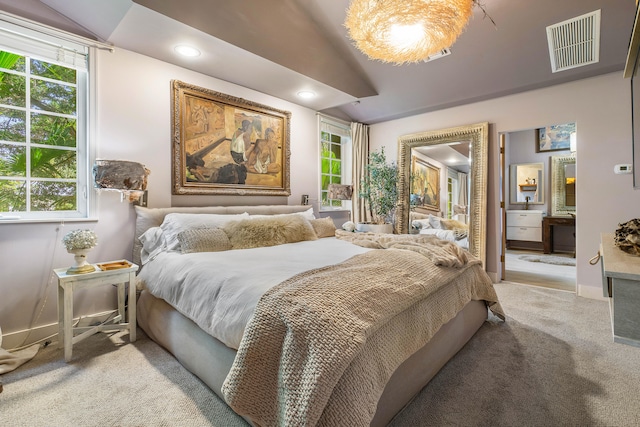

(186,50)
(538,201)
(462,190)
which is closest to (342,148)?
(462,190)

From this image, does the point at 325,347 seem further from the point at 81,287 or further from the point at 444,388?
the point at 81,287

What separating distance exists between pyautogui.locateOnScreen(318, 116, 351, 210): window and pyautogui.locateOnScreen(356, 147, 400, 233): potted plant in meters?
0.37

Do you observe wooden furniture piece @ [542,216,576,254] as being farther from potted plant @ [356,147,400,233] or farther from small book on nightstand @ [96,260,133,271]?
small book on nightstand @ [96,260,133,271]

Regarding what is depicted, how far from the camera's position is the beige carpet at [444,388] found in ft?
4.84

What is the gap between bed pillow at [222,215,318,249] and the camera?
267cm

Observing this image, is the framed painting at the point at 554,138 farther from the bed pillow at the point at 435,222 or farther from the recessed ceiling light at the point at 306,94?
the recessed ceiling light at the point at 306,94

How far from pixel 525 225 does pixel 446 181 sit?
330 cm

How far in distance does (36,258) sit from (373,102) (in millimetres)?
4432

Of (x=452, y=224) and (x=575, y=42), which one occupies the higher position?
(x=575, y=42)

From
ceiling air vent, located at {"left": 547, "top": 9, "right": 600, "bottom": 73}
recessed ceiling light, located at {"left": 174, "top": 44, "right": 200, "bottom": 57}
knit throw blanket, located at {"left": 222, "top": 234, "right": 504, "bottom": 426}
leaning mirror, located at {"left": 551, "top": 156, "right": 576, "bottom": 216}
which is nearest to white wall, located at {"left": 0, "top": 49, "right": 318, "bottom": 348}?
recessed ceiling light, located at {"left": 174, "top": 44, "right": 200, "bottom": 57}

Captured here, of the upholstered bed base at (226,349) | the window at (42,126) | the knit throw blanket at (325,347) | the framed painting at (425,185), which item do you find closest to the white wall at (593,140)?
the framed painting at (425,185)

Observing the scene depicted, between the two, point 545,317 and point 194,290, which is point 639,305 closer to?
point 194,290

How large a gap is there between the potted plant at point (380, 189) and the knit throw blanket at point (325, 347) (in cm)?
314

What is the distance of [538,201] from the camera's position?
6457 mm
